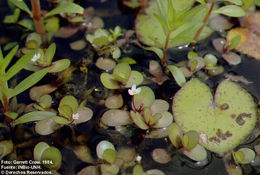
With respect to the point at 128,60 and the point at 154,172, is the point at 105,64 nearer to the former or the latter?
the point at 128,60

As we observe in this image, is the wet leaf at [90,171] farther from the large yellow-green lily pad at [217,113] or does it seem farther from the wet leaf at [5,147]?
the large yellow-green lily pad at [217,113]

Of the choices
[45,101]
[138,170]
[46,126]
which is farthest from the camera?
[45,101]

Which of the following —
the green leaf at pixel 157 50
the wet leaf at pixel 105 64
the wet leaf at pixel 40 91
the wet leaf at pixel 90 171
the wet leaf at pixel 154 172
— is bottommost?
the wet leaf at pixel 90 171

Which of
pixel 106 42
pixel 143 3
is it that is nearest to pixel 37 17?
pixel 106 42

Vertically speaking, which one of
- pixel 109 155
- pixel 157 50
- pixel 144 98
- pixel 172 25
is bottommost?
pixel 109 155

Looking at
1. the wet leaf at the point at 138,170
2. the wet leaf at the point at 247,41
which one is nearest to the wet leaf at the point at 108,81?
the wet leaf at the point at 138,170

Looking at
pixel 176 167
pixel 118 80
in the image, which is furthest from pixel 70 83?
pixel 176 167

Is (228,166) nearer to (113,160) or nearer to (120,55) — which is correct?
(113,160)
